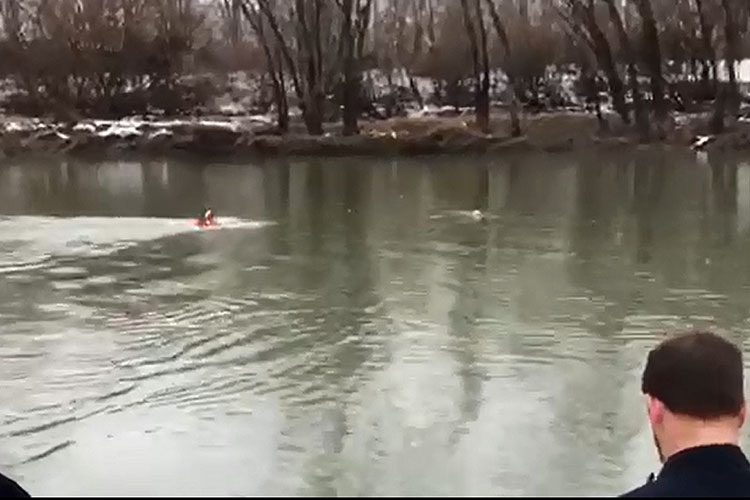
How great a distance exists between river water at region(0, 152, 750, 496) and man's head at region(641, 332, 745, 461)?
0.31m

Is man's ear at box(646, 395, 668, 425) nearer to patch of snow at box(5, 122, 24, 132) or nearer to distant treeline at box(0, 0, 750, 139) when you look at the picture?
distant treeline at box(0, 0, 750, 139)

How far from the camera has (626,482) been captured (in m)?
4.36

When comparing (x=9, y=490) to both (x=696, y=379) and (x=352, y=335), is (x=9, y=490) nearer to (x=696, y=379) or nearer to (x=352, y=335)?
(x=696, y=379)

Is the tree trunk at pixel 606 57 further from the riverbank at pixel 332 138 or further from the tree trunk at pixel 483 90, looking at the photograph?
the tree trunk at pixel 483 90

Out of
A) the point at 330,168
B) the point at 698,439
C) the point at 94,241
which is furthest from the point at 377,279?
the point at 330,168

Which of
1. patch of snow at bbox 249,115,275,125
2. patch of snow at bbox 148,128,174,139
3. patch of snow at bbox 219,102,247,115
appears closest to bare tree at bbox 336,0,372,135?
patch of snow at bbox 249,115,275,125

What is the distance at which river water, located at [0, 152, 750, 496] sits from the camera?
4602 millimetres

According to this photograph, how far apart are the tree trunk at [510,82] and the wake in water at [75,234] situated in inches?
459

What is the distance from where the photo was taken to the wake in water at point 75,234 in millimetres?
9922

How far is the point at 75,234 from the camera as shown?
36.6 feet

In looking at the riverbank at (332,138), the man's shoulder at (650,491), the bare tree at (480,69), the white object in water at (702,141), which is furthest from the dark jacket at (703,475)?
the bare tree at (480,69)

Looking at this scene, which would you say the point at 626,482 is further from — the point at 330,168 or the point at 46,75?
the point at 46,75

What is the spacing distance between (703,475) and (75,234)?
9.97 metres

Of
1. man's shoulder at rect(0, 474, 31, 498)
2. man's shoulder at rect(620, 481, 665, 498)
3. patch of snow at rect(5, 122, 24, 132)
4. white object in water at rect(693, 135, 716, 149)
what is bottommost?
white object in water at rect(693, 135, 716, 149)
